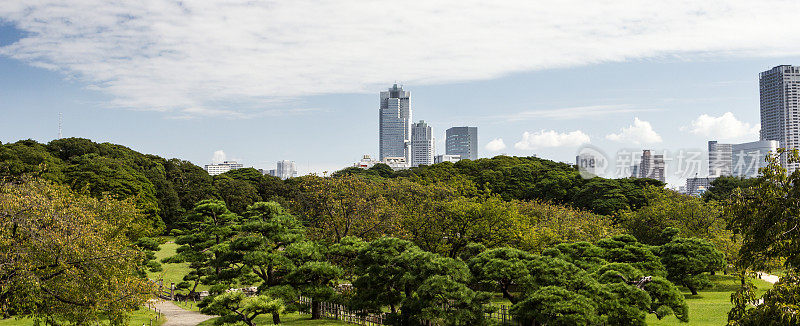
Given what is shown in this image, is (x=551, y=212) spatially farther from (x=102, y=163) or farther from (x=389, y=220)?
(x=102, y=163)

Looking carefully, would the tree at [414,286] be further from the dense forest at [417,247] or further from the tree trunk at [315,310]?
the tree trunk at [315,310]

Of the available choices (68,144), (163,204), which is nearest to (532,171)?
(163,204)

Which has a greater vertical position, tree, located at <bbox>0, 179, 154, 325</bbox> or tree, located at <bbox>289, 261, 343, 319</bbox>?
tree, located at <bbox>0, 179, 154, 325</bbox>

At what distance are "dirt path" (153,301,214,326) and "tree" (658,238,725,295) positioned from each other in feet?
72.6

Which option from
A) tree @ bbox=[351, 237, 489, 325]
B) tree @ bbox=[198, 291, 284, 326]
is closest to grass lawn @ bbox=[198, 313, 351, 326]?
tree @ bbox=[351, 237, 489, 325]

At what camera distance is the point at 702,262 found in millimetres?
25859

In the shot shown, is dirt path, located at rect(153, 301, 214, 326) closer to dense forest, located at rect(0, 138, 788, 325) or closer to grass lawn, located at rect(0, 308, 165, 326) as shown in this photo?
grass lawn, located at rect(0, 308, 165, 326)

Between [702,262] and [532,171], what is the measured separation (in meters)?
32.6

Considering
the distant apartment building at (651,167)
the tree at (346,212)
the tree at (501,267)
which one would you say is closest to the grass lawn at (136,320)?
the tree at (346,212)

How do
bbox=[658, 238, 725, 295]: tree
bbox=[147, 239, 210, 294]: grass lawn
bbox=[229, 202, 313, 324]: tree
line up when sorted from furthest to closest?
bbox=[147, 239, 210, 294]: grass lawn, bbox=[658, 238, 725, 295]: tree, bbox=[229, 202, 313, 324]: tree

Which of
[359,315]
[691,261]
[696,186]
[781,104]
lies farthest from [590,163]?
[781,104]

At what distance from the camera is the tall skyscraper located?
133375mm

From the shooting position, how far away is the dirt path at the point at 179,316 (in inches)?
911

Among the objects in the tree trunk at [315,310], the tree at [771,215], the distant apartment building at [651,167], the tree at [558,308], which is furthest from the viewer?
the distant apartment building at [651,167]
